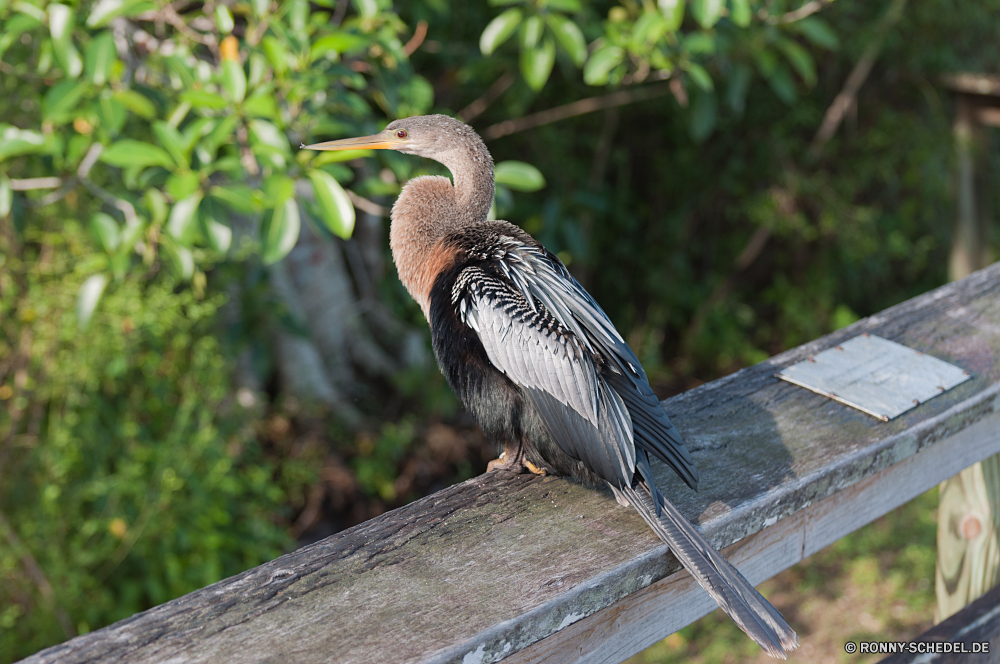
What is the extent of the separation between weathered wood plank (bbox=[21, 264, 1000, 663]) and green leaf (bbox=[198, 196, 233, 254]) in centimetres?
105

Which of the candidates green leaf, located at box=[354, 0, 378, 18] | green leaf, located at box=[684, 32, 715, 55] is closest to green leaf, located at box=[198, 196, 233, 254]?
green leaf, located at box=[354, 0, 378, 18]

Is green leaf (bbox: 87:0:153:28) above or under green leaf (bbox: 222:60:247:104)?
above

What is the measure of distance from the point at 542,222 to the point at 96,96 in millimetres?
2325

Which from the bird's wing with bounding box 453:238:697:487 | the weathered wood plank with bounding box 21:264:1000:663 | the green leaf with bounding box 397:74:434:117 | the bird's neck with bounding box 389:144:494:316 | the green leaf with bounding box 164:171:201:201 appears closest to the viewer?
the weathered wood plank with bounding box 21:264:1000:663

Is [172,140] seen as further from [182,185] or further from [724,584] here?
[724,584]

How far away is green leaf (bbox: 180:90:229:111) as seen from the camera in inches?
78.8

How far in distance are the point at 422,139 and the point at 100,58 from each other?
0.81 meters

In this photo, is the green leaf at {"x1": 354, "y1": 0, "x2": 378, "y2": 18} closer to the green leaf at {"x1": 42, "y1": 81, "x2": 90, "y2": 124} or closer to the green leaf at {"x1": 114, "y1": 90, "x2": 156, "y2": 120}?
the green leaf at {"x1": 114, "y1": 90, "x2": 156, "y2": 120}

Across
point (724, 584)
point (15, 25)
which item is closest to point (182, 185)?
point (15, 25)

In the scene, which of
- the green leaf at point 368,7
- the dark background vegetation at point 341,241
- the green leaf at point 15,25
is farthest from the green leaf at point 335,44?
the green leaf at point 15,25

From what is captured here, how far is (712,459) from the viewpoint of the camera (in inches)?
52.6

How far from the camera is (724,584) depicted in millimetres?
1062

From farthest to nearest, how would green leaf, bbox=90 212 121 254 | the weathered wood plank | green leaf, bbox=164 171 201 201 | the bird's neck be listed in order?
1. green leaf, bbox=90 212 121 254
2. green leaf, bbox=164 171 201 201
3. the bird's neck
4. the weathered wood plank

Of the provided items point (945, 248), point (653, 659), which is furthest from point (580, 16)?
point (945, 248)
